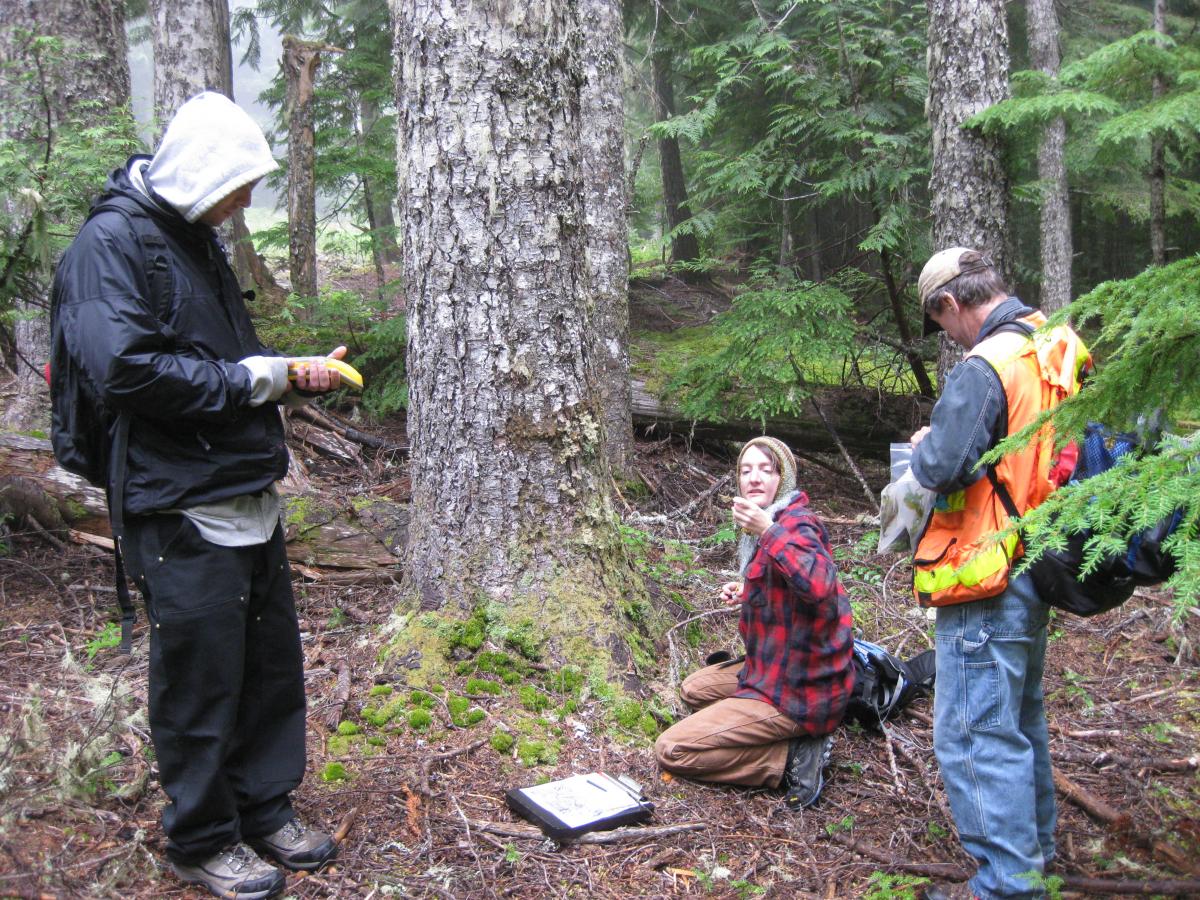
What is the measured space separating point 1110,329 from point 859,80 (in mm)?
6742

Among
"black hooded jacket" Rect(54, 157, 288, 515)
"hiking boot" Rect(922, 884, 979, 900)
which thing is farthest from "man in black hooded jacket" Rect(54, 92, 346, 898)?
"hiking boot" Rect(922, 884, 979, 900)

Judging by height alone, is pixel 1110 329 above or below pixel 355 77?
below

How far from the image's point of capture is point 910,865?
3.33m

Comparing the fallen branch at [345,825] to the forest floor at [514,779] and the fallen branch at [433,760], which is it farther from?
the fallen branch at [433,760]

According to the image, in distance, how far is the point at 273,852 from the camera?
2.98 m

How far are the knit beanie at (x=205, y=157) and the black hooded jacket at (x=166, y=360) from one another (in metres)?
0.09

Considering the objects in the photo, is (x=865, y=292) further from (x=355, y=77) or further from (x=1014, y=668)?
(x=355, y=77)

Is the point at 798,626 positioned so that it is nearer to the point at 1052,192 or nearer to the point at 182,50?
the point at 182,50

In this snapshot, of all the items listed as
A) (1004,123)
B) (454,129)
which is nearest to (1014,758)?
(454,129)

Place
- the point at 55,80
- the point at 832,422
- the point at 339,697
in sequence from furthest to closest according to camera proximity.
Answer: the point at 832,422, the point at 55,80, the point at 339,697

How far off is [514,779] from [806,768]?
132 centimetres

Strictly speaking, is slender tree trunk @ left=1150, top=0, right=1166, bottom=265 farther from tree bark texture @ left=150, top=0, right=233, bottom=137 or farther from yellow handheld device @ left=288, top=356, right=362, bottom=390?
tree bark texture @ left=150, top=0, right=233, bottom=137

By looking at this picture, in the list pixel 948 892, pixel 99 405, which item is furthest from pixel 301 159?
pixel 948 892

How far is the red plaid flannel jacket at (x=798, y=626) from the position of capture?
381 centimetres
